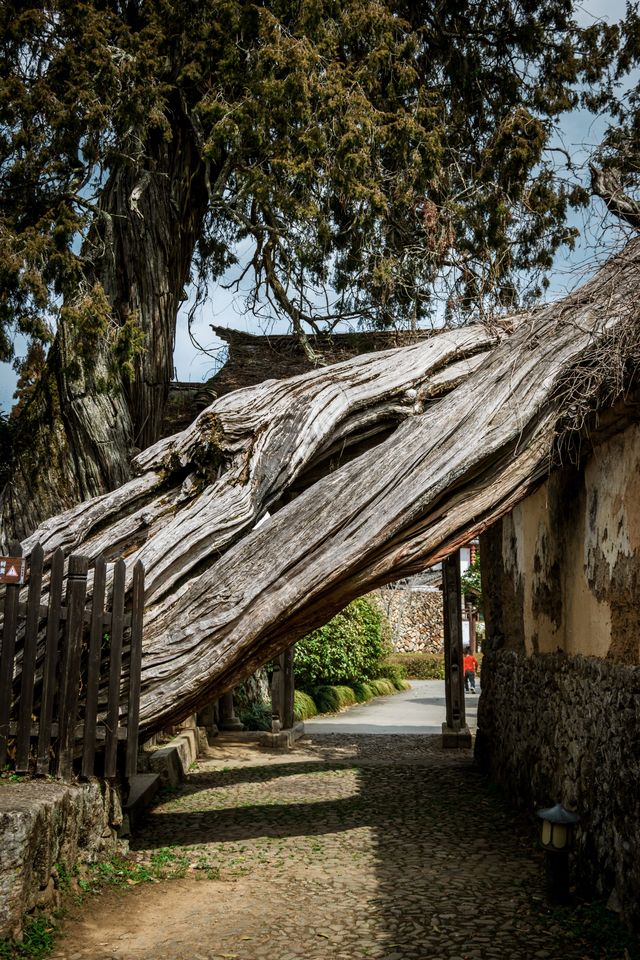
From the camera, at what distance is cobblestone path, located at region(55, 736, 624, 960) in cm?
358

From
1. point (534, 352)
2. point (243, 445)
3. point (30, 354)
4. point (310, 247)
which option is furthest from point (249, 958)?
point (30, 354)

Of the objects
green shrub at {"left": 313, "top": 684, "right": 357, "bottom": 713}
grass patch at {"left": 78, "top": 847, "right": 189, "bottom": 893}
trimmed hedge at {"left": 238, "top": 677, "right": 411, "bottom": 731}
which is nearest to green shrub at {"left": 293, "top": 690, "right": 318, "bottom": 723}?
trimmed hedge at {"left": 238, "top": 677, "right": 411, "bottom": 731}

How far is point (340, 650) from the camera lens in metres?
15.2

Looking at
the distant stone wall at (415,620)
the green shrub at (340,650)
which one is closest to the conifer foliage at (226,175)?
the green shrub at (340,650)

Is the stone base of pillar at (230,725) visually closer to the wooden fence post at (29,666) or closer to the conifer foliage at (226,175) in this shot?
the conifer foliage at (226,175)

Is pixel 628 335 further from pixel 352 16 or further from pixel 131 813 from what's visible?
pixel 352 16

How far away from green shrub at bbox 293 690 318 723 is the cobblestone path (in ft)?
16.2

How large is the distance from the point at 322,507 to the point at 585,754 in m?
2.05

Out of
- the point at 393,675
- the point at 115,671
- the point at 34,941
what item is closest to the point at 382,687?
the point at 393,675

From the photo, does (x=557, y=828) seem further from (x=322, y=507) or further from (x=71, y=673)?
(x=71, y=673)

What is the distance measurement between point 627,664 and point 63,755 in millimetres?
2936

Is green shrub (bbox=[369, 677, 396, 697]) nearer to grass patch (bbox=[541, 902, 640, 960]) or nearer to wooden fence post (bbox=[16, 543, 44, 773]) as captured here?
grass patch (bbox=[541, 902, 640, 960])

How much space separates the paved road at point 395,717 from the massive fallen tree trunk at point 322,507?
22.3ft

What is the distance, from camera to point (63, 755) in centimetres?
424
